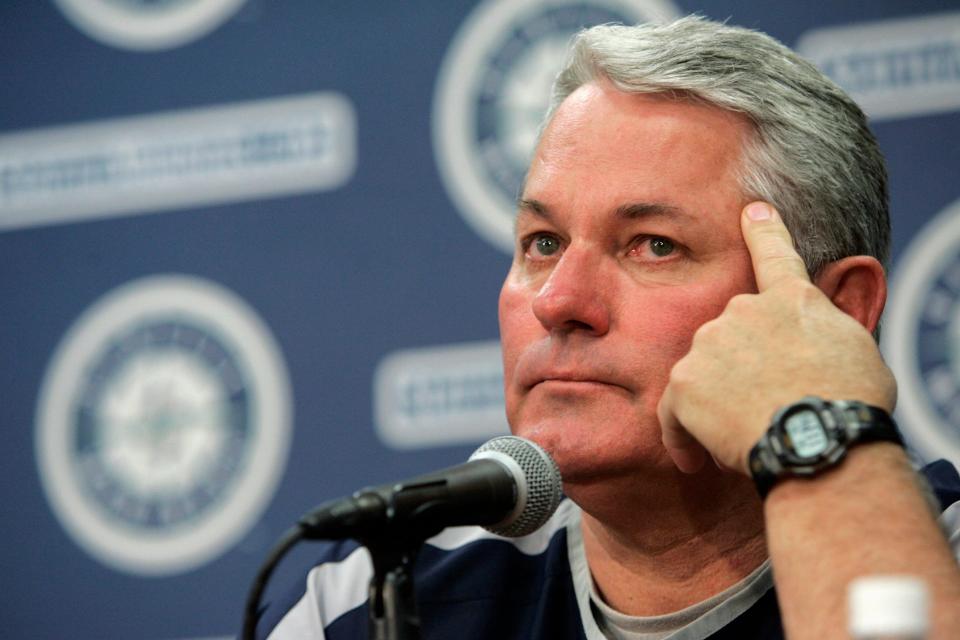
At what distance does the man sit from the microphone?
22 cm

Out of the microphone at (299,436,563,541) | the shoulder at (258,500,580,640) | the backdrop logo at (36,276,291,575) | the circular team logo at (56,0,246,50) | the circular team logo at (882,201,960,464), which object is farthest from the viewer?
the circular team logo at (56,0,246,50)

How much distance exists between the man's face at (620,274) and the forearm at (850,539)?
321mm

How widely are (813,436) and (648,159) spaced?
526 mm

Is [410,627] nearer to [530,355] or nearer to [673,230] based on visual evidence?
[530,355]

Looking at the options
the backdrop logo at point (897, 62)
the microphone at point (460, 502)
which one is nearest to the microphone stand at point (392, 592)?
the microphone at point (460, 502)

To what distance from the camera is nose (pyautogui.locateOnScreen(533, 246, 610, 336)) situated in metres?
1.56

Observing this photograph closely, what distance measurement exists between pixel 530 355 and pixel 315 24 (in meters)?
1.42

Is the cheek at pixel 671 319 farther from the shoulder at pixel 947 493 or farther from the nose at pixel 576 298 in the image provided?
the shoulder at pixel 947 493

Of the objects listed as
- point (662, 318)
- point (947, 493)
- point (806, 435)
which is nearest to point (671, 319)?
point (662, 318)

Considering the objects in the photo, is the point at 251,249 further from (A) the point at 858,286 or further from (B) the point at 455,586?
(A) the point at 858,286

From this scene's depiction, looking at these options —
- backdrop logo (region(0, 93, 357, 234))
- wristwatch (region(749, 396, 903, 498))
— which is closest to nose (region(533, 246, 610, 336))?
wristwatch (region(749, 396, 903, 498))

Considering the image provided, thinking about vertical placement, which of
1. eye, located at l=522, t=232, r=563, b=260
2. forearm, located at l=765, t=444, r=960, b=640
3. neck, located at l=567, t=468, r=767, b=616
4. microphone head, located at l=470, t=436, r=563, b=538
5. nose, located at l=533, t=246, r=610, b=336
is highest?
eye, located at l=522, t=232, r=563, b=260

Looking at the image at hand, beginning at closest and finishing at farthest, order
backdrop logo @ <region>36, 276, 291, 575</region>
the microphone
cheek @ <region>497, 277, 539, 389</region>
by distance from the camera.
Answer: the microphone → cheek @ <region>497, 277, 539, 389</region> → backdrop logo @ <region>36, 276, 291, 575</region>

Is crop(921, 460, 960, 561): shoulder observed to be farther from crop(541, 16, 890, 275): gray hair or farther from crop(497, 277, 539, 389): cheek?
crop(497, 277, 539, 389): cheek
